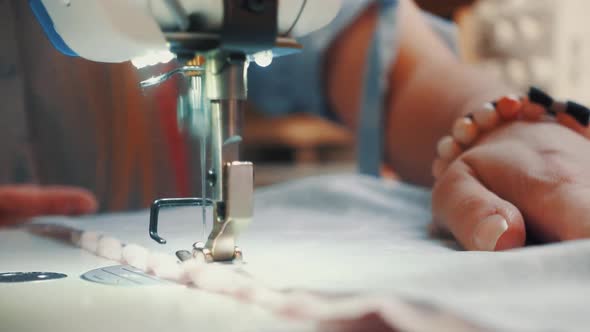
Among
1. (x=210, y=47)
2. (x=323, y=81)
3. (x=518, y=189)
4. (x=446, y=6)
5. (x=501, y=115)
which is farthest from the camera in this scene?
(x=446, y=6)

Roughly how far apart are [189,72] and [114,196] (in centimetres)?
71

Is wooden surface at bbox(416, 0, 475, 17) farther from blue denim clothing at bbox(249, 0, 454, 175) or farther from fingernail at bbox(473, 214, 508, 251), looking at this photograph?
fingernail at bbox(473, 214, 508, 251)

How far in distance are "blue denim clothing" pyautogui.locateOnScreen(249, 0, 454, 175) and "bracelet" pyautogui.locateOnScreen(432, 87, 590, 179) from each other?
35cm

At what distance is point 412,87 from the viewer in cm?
100

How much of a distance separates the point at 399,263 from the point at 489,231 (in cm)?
10

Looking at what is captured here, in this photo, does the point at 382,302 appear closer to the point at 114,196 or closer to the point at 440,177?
the point at 440,177

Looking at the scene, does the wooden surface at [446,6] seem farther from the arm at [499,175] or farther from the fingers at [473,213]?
the fingers at [473,213]

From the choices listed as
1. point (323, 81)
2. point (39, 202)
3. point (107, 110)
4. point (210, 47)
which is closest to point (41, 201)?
point (39, 202)

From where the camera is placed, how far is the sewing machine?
1.41 feet

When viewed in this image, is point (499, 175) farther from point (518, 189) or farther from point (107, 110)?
point (107, 110)

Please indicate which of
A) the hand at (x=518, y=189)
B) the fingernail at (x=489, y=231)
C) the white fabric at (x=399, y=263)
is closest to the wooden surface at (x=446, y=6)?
the white fabric at (x=399, y=263)

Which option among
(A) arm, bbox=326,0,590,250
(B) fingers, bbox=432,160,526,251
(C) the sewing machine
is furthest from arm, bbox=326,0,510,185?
(C) the sewing machine

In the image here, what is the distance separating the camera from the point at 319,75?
45.5 inches

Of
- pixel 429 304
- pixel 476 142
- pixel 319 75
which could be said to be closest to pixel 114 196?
pixel 319 75
